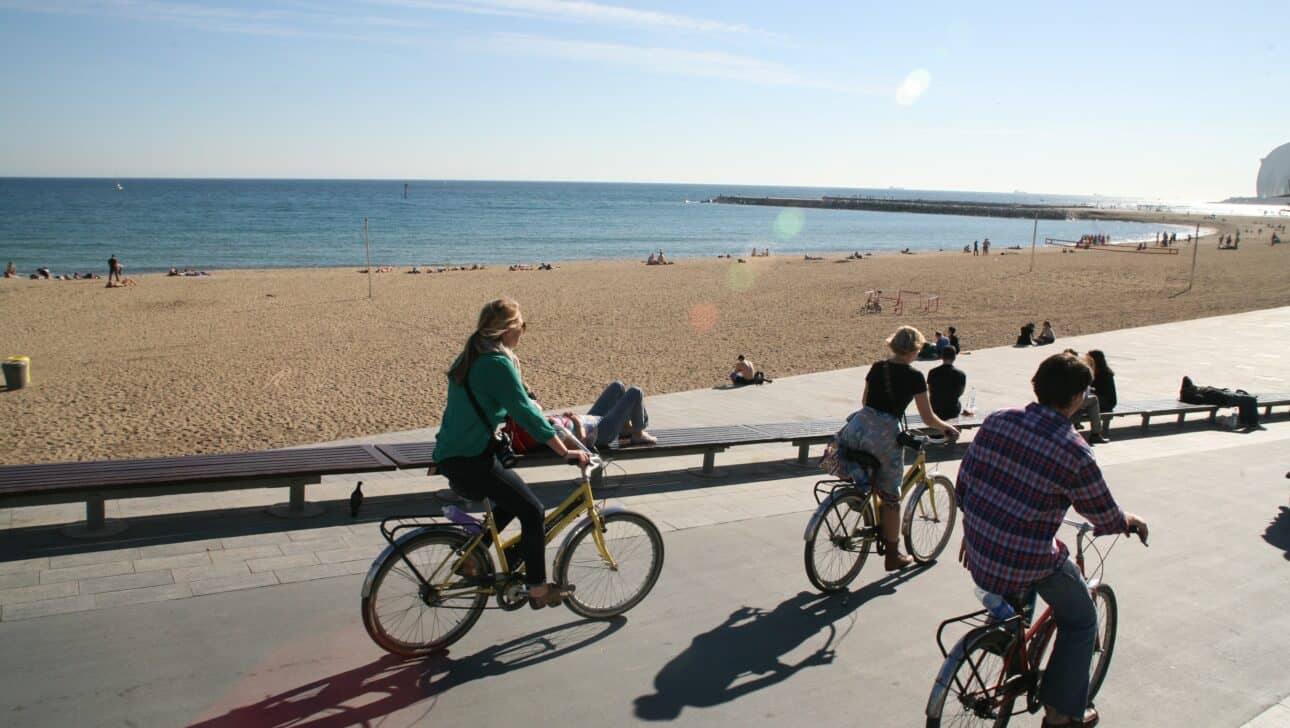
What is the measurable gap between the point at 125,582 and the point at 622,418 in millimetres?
3485

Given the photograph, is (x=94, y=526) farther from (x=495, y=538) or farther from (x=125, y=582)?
(x=495, y=538)

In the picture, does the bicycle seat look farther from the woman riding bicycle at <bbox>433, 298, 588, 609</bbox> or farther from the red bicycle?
the red bicycle

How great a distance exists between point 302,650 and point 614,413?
3.24 meters

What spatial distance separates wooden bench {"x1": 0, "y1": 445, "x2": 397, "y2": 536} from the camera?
215 inches

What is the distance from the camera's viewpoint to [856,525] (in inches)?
208

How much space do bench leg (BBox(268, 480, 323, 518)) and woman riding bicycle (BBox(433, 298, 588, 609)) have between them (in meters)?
2.50

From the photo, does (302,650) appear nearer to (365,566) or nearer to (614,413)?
(365,566)

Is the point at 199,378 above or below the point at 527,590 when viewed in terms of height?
below

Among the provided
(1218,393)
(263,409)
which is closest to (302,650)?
(263,409)

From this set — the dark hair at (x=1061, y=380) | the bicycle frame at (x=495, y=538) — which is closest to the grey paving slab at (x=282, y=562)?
the bicycle frame at (x=495, y=538)

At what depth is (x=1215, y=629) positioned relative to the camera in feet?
16.2

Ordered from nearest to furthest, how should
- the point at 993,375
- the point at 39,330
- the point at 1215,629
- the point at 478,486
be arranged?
the point at 478,486 → the point at 1215,629 → the point at 993,375 → the point at 39,330

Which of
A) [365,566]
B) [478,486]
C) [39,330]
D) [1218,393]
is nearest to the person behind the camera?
[478,486]

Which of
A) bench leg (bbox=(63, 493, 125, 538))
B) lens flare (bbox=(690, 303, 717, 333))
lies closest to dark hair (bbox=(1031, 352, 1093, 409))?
bench leg (bbox=(63, 493, 125, 538))
